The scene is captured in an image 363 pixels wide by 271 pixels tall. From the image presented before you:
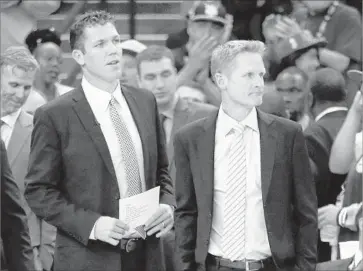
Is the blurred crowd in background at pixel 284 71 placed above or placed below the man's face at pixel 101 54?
below

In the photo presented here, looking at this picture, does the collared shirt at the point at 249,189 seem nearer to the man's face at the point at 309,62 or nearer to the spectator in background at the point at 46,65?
the spectator in background at the point at 46,65

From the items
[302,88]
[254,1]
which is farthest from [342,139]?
[254,1]

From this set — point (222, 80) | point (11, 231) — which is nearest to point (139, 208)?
point (11, 231)

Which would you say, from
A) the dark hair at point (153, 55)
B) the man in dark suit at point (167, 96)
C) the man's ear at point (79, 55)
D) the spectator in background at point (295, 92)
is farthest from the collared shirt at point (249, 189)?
the spectator in background at point (295, 92)

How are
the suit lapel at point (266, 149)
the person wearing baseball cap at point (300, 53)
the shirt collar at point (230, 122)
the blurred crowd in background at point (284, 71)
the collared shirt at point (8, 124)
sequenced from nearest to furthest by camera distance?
1. the suit lapel at point (266, 149)
2. the shirt collar at point (230, 122)
3. the blurred crowd in background at point (284, 71)
4. the collared shirt at point (8, 124)
5. the person wearing baseball cap at point (300, 53)

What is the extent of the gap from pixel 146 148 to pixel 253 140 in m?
0.54

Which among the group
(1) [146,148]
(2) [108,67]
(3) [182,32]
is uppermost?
(2) [108,67]

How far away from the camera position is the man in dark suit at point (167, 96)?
5891mm

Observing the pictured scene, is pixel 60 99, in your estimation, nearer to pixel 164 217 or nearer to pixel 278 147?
pixel 164 217

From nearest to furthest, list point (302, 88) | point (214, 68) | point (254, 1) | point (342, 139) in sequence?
point (214, 68), point (342, 139), point (302, 88), point (254, 1)

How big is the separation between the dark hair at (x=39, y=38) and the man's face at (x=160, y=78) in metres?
1.66

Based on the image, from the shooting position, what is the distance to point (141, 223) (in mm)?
4562

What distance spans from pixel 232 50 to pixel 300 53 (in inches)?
117

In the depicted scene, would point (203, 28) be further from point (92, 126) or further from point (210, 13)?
point (92, 126)
